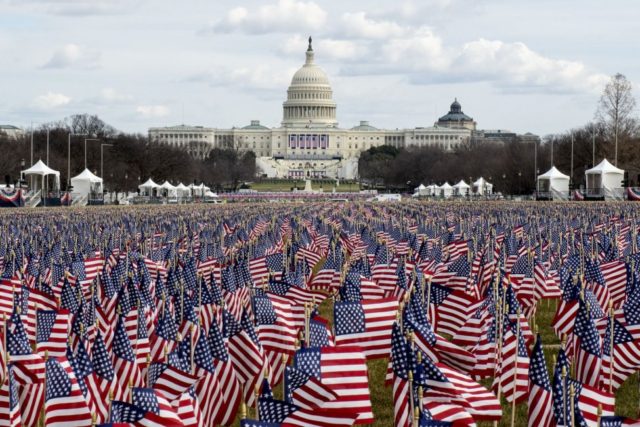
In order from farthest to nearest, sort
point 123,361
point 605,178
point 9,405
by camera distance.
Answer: point 605,178 → point 123,361 → point 9,405

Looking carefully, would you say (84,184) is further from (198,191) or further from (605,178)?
(605,178)

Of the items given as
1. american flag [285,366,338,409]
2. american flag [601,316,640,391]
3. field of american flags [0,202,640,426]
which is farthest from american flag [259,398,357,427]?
american flag [601,316,640,391]

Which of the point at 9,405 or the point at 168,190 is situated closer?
the point at 9,405

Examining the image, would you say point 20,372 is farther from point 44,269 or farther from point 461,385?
point 44,269

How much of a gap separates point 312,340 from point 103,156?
306 ft

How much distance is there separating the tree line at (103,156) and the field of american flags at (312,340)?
226 ft

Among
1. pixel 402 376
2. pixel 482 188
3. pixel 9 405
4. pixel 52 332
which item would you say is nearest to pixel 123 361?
pixel 52 332

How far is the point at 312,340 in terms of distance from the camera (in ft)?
39.5

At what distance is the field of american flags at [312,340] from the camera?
9625mm

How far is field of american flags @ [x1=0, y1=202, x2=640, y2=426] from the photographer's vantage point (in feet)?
31.6

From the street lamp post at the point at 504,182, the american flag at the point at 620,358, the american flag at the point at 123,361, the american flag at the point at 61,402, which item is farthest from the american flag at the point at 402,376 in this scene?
the street lamp post at the point at 504,182

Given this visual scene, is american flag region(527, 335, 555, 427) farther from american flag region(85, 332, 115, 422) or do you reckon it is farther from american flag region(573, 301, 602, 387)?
american flag region(85, 332, 115, 422)

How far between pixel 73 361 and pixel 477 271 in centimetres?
1294

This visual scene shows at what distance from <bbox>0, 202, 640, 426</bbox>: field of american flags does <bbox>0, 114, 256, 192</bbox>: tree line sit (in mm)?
68961
